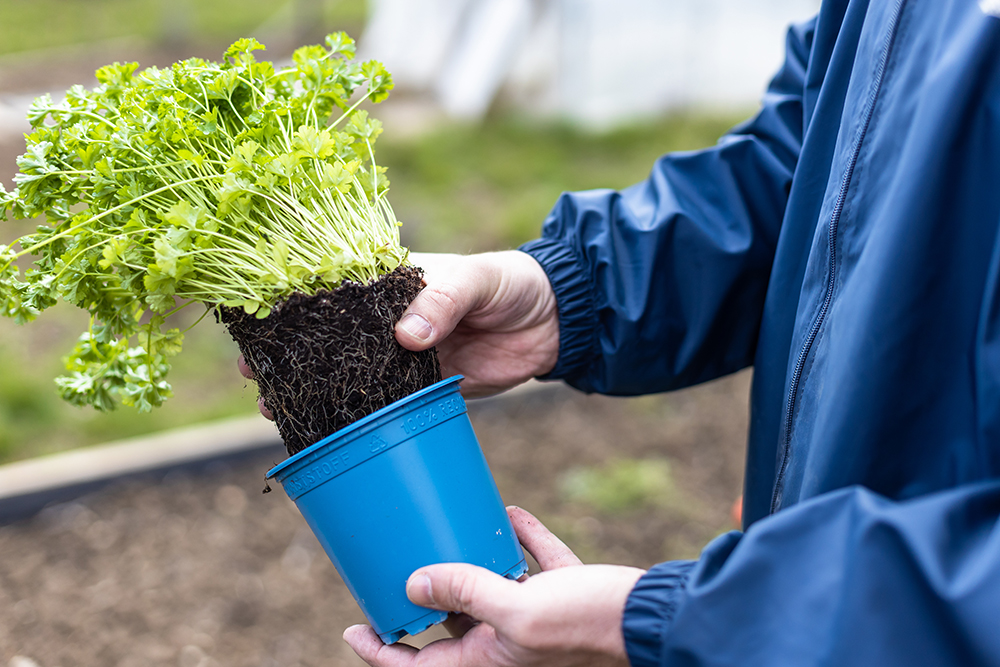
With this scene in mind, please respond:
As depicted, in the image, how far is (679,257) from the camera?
5.34ft

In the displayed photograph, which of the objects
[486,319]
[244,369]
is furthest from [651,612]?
[244,369]

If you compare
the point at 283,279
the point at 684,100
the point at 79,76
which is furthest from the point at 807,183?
the point at 79,76

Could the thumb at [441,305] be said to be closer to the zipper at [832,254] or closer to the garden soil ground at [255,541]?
the zipper at [832,254]

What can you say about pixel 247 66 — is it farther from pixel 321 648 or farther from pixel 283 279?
pixel 321 648

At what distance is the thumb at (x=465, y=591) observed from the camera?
1.10 metres

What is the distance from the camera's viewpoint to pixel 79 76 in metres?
7.44

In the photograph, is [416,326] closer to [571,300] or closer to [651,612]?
[571,300]

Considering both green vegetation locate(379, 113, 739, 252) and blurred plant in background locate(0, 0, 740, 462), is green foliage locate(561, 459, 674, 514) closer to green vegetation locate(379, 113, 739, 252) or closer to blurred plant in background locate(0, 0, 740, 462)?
blurred plant in background locate(0, 0, 740, 462)

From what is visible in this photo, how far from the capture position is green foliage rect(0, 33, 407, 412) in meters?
1.29

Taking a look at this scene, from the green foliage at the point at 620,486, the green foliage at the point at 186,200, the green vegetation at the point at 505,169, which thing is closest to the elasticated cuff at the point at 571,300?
the green foliage at the point at 186,200

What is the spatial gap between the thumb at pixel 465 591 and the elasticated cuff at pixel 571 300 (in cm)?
66

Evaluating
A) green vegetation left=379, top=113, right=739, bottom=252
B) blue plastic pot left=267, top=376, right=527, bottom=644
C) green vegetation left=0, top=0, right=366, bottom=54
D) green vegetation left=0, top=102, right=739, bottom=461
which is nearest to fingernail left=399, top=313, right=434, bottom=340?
blue plastic pot left=267, top=376, right=527, bottom=644

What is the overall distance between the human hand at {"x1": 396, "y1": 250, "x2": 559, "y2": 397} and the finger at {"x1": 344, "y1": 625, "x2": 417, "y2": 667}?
506 mm

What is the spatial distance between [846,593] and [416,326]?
0.79 meters
